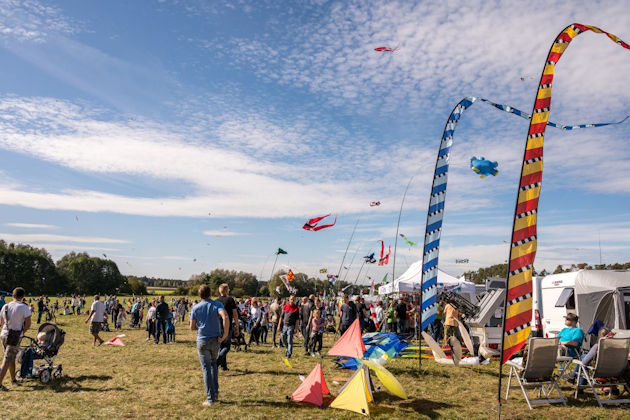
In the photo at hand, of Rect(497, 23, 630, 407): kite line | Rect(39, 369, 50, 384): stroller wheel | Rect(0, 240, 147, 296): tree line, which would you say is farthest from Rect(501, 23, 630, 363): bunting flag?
Rect(0, 240, 147, 296): tree line

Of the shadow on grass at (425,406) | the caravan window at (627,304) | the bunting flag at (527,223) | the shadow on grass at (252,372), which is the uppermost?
the bunting flag at (527,223)

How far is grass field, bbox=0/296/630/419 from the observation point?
6.55 metres

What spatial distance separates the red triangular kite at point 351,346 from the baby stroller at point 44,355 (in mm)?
5540

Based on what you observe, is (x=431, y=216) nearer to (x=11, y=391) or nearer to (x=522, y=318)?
(x=522, y=318)

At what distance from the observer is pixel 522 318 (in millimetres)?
6336

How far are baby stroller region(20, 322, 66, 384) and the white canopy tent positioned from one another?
517 inches

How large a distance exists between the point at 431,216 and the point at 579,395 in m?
4.76

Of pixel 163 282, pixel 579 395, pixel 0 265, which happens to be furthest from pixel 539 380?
pixel 163 282

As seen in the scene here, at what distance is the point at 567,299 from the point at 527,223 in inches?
386

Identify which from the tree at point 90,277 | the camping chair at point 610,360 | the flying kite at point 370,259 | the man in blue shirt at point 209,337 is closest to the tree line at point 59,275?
the tree at point 90,277

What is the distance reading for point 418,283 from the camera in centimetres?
1991

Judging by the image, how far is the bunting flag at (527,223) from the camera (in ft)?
20.6

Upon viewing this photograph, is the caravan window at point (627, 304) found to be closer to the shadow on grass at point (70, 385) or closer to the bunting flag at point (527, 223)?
the bunting flag at point (527, 223)

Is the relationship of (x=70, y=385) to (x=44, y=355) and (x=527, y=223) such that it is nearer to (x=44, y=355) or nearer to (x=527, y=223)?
(x=44, y=355)
